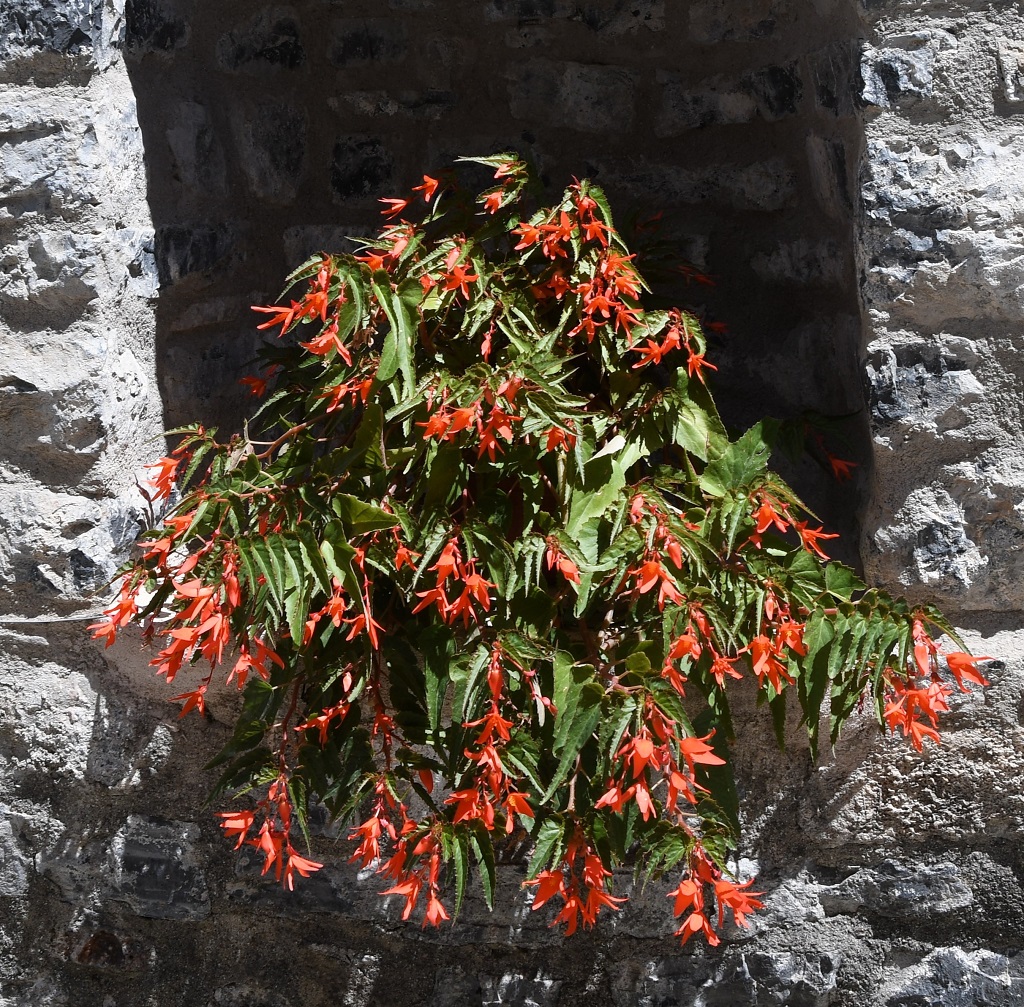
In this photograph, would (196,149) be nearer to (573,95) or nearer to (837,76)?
(573,95)

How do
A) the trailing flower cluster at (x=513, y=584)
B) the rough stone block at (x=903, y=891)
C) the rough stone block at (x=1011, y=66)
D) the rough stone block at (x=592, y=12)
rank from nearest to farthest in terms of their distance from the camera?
the trailing flower cluster at (x=513, y=584)
the rough stone block at (x=1011, y=66)
the rough stone block at (x=903, y=891)
the rough stone block at (x=592, y=12)

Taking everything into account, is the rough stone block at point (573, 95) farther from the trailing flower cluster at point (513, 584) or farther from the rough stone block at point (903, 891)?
the rough stone block at point (903, 891)

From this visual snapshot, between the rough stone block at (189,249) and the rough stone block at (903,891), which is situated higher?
the rough stone block at (189,249)

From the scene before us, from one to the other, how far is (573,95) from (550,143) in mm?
81

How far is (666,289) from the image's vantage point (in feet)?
5.88

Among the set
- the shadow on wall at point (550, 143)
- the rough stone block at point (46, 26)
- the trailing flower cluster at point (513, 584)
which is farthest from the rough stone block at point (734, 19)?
the rough stone block at point (46, 26)

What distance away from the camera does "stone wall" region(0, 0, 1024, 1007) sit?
4.42 feet

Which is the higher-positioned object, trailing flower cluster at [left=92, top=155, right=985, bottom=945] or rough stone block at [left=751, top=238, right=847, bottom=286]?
rough stone block at [left=751, top=238, right=847, bottom=286]

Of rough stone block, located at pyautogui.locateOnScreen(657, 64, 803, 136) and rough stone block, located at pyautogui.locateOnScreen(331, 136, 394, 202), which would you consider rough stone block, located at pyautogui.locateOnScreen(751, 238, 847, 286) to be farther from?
rough stone block, located at pyautogui.locateOnScreen(331, 136, 394, 202)

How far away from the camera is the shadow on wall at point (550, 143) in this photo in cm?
162

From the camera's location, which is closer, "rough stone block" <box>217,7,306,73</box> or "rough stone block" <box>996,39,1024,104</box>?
"rough stone block" <box>996,39,1024,104</box>

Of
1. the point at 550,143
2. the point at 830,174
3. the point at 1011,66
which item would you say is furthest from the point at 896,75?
the point at 550,143

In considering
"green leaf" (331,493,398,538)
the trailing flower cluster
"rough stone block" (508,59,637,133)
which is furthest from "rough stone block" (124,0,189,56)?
"green leaf" (331,493,398,538)

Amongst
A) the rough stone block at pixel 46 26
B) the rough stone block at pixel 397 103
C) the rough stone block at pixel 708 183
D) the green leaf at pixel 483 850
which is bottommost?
the green leaf at pixel 483 850
